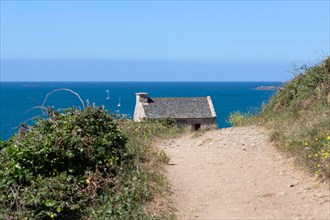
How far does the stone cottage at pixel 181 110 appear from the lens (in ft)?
121

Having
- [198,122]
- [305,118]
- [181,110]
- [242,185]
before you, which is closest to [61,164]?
[242,185]

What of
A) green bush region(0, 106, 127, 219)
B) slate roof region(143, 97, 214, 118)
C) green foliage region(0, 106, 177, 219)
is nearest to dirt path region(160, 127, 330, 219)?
green foliage region(0, 106, 177, 219)

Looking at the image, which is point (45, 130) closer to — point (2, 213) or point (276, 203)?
point (2, 213)

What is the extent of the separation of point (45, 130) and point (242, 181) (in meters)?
3.92

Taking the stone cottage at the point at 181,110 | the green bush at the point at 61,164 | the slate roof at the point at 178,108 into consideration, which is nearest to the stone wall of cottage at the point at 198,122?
the stone cottage at the point at 181,110

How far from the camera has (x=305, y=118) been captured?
13.6m

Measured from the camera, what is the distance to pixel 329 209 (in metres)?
8.29

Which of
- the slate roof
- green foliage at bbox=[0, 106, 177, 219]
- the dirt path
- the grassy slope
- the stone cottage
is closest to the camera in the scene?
green foliage at bbox=[0, 106, 177, 219]

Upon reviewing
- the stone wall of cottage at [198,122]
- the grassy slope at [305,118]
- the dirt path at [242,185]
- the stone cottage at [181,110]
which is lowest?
the stone wall of cottage at [198,122]

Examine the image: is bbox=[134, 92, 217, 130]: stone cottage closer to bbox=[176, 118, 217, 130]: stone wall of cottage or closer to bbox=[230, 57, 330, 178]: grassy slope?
bbox=[176, 118, 217, 130]: stone wall of cottage

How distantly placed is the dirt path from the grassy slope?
0.32 metres

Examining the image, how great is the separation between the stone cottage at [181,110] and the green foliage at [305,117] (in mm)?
18069

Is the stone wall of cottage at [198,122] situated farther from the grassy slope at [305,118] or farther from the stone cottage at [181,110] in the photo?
the grassy slope at [305,118]

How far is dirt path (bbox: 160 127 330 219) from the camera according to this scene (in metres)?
8.70
